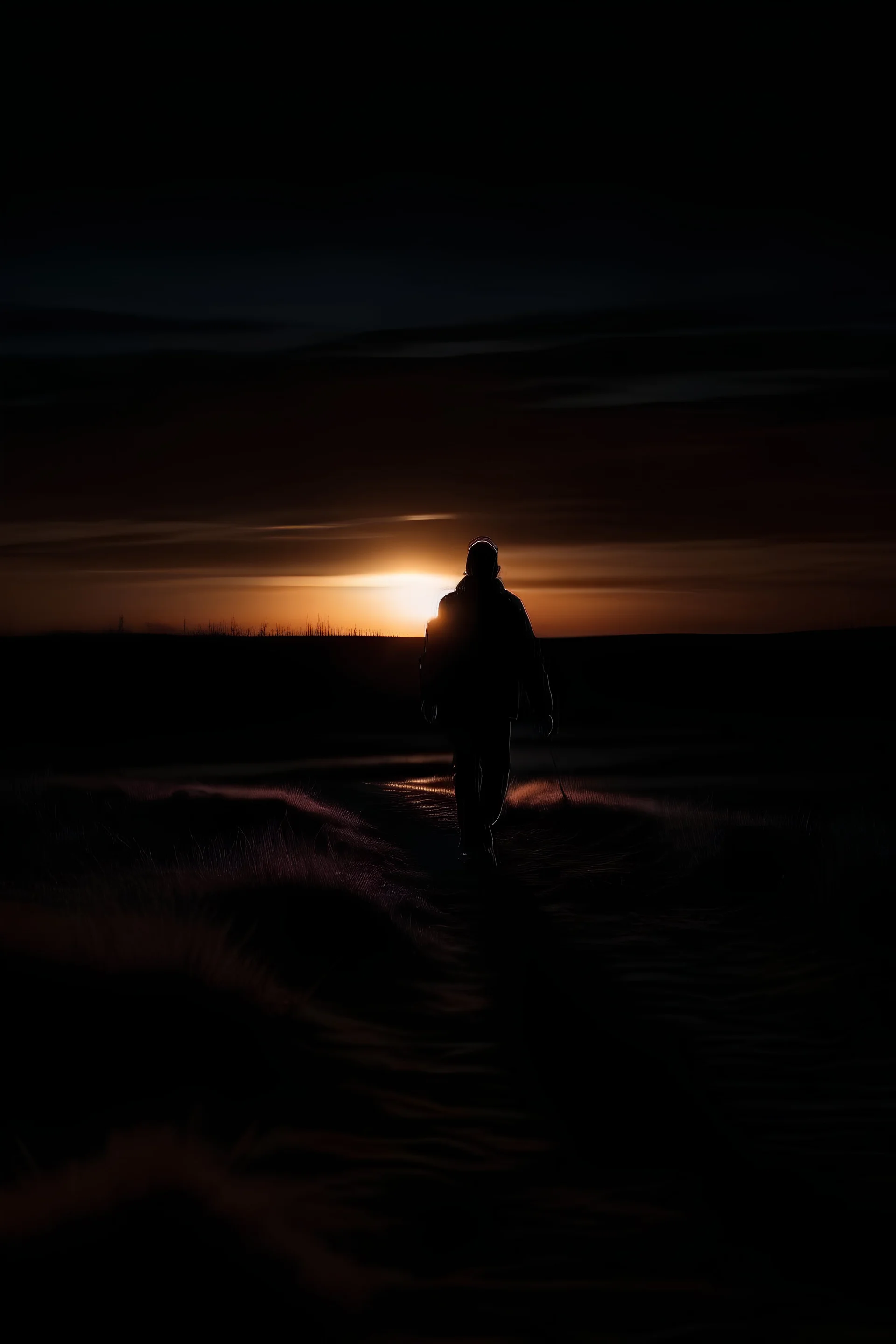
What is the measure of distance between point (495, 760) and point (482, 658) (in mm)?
804

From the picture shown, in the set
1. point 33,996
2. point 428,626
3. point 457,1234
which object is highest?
point 428,626

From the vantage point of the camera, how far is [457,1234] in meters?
4.29

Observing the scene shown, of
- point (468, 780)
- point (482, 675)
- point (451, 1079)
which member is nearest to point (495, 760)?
point (468, 780)

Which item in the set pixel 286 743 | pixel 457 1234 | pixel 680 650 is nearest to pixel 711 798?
pixel 457 1234

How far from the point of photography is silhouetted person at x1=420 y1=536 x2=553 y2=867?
38.2ft

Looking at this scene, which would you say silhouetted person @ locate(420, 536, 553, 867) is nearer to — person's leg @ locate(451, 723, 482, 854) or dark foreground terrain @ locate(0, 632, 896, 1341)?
person's leg @ locate(451, 723, 482, 854)

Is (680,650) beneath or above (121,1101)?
above

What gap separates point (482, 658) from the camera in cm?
1168

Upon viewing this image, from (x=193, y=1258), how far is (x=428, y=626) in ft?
27.6

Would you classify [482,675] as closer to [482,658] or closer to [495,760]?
[482,658]

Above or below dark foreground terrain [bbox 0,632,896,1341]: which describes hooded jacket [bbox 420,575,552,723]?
above

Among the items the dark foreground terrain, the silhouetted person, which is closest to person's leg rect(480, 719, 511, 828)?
the silhouetted person

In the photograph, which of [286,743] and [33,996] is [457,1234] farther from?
[286,743]

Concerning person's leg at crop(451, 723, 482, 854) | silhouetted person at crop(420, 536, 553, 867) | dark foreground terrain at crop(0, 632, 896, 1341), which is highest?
silhouetted person at crop(420, 536, 553, 867)
